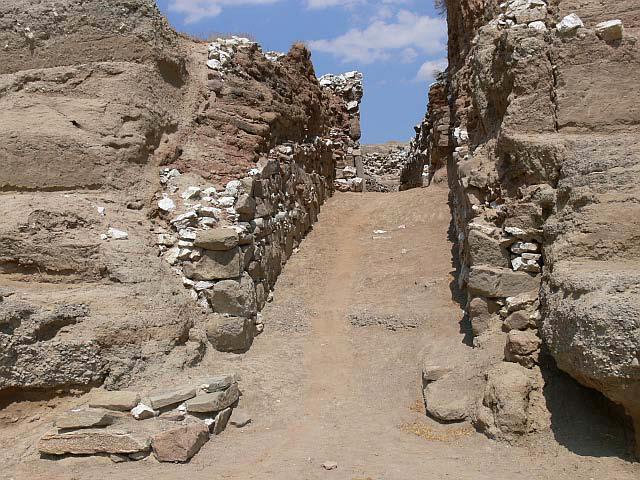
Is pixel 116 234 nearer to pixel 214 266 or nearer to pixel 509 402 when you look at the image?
pixel 214 266

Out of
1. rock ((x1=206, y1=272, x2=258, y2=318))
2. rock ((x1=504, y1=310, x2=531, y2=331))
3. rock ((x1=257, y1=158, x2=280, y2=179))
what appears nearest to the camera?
rock ((x1=504, y1=310, x2=531, y2=331))

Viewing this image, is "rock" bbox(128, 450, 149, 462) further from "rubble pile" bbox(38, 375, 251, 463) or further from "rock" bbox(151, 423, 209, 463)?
"rock" bbox(151, 423, 209, 463)

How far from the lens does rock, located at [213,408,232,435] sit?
6270 millimetres

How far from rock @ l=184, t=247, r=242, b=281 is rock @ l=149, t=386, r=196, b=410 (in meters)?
1.82

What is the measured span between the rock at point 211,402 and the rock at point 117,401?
1.73ft

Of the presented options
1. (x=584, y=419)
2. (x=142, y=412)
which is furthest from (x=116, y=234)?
(x=584, y=419)

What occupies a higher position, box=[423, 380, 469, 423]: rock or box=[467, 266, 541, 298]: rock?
box=[467, 266, 541, 298]: rock

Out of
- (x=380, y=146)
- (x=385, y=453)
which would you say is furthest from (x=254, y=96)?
(x=380, y=146)

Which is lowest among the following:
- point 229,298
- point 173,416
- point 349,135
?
point 173,416

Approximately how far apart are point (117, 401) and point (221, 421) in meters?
1.05

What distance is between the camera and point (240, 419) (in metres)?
6.57

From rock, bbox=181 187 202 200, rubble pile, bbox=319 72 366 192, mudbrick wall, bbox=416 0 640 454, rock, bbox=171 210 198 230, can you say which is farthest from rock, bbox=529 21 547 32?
rubble pile, bbox=319 72 366 192

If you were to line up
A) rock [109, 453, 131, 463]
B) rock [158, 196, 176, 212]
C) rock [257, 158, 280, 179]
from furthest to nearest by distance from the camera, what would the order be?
rock [257, 158, 280, 179] < rock [158, 196, 176, 212] < rock [109, 453, 131, 463]

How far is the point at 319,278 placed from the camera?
400 inches
